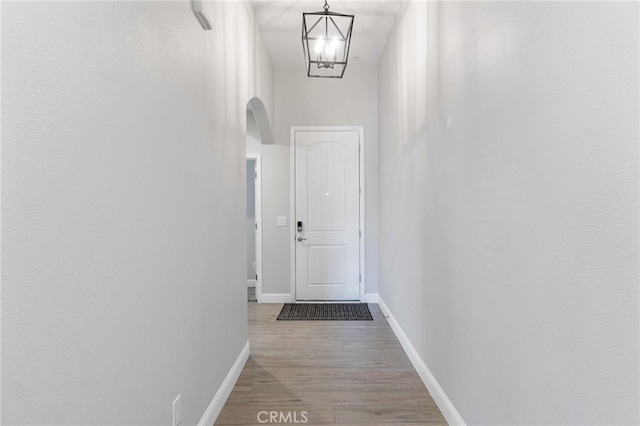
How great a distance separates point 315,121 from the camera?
14.9 ft

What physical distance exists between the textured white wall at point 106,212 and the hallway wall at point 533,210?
4.36 feet

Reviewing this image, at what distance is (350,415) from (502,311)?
1207 mm

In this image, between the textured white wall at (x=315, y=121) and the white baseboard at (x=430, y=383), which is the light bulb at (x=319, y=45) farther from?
the white baseboard at (x=430, y=383)

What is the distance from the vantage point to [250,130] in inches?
184

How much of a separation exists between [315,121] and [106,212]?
3.74m

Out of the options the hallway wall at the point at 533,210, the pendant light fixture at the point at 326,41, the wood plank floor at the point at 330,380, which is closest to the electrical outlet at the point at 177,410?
the wood plank floor at the point at 330,380

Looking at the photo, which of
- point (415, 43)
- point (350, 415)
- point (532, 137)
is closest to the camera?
point (532, 137)

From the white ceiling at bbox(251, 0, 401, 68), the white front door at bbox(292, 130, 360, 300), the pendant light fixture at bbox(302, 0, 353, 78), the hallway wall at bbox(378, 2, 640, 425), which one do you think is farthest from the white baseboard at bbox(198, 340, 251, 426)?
the white ceiling at bbox(251, 0, 401, 68)

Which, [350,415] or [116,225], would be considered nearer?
[116,225]

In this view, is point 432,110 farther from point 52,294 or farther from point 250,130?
point 250,130

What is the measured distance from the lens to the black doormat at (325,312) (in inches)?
156

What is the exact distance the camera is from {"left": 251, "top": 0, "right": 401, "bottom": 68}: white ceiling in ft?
10.1

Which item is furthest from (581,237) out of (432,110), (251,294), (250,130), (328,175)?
(251,294)

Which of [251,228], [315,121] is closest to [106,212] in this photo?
[315,121]
